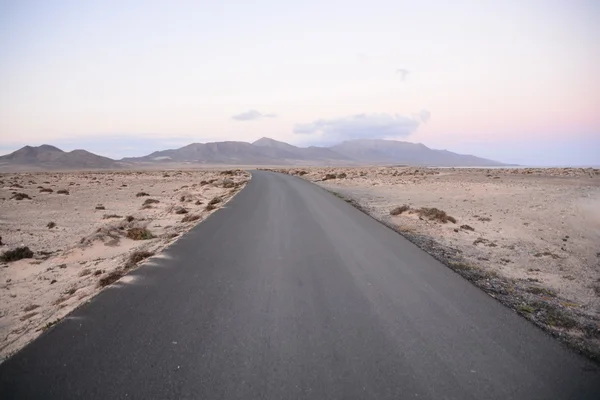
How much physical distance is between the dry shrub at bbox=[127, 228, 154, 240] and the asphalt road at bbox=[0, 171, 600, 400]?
17.4ft

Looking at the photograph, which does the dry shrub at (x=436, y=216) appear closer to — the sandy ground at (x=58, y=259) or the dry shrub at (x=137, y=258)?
the sandy ground at (x=58, y=259)

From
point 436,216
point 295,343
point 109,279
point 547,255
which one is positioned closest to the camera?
point 295,343

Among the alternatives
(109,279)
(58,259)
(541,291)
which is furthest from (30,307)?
(541,291)

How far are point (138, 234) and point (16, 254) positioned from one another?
3426 millimetres

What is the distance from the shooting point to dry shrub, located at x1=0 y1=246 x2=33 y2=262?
33.0 ft

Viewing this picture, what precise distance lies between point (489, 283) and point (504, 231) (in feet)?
25.6

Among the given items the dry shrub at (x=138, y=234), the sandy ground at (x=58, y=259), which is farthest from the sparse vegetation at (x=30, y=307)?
the dry shrub at (x=138, y=234)

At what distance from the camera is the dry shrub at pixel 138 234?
1227 cm

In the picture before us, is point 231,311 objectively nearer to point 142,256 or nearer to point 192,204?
point 142,256

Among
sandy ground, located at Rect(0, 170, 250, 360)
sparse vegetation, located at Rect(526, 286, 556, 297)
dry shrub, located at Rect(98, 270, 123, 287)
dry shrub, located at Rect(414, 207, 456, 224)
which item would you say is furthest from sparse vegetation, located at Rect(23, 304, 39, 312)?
dry shrub, located at Rect(414, 207, 456, 224)

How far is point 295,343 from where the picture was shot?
4.32 metres

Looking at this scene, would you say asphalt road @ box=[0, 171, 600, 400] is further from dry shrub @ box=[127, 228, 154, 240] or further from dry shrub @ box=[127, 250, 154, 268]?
dry shrub @ box=[127, 228, 154, 240]

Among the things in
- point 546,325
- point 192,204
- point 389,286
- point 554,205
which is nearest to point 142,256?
point 389,286

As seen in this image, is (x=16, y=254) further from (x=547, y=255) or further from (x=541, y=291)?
(x=547, y=255)
